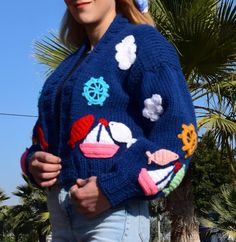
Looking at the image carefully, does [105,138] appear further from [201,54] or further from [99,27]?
[201,54]

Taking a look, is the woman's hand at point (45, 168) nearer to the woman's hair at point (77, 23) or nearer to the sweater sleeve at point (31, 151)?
the sweater sleeve at point (31, 151)

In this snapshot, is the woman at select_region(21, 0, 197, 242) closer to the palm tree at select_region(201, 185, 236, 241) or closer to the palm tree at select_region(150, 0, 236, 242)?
the palm tree at select_region(150, 0, 236, 242)

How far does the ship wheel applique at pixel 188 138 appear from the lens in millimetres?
1549

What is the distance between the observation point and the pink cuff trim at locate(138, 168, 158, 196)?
1.49 m

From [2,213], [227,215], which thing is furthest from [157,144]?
[2,213]

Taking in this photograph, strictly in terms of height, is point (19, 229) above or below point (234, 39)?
below

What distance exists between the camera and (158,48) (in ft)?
5.47

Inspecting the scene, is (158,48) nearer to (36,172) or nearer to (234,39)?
(36,172)

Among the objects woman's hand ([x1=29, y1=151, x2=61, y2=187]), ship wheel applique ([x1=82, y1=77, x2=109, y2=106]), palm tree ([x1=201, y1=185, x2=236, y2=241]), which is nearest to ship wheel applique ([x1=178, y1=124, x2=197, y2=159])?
ship wheel applique ([x1=82, y1=77, x2=109, y2=106])

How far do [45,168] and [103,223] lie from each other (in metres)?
0.25

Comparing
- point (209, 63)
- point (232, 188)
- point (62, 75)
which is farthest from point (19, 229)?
point (62, 75)

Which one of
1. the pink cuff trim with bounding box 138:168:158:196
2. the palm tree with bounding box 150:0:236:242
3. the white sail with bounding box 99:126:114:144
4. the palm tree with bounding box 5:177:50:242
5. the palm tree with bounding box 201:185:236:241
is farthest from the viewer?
the palm tree with bounding box 5:177:50:242

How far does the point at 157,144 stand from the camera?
154cm

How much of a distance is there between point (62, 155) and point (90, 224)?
22 cm
